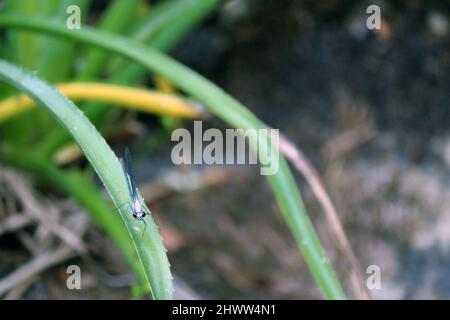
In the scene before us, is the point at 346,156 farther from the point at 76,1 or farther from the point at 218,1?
the point at 76,1

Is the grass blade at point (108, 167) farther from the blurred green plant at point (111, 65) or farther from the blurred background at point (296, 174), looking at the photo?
the blurred background at point (296, 174)

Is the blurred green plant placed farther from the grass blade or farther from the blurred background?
the grass blade

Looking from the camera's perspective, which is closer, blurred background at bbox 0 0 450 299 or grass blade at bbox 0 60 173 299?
grass blade at bbox 0 60 173 299

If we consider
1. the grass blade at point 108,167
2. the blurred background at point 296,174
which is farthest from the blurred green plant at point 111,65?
the grass blade at point 108,167

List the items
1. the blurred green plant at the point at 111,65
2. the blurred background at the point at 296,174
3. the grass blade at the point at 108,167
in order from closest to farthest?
the grass blade at the point at 108,167 → the blurred green plant at the point at 111,65 → the blurred background at the point at 296,174

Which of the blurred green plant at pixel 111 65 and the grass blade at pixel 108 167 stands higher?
the blurred green plant at pixel 111 65

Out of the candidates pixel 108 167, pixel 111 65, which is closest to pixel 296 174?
pixel 111 65

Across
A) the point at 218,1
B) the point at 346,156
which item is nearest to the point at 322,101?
the point at 346,156

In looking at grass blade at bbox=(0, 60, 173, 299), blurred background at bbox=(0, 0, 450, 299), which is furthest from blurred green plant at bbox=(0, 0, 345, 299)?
grass blade at bbox=(0, 60, 173, 299)
